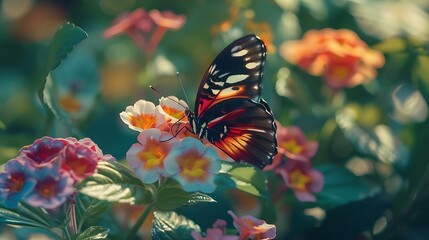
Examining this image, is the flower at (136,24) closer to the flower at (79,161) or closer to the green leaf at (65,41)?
the green leaf at (65,41)

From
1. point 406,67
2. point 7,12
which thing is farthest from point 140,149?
point 7,12

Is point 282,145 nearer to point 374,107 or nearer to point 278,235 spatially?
point 278,235

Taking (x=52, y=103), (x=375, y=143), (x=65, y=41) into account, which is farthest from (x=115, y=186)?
(x=375, y=143)

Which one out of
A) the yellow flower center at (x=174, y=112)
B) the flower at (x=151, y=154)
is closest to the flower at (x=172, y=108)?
the yellow flower center at (x=174, y=112)

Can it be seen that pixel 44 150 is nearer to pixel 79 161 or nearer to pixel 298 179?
pixel 79 161

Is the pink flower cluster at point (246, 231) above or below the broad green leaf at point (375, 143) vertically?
above

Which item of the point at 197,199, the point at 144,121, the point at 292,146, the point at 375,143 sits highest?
the point at 144,121

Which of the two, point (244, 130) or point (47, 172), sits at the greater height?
point (47, 172)
